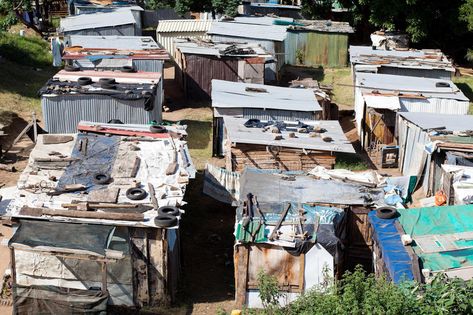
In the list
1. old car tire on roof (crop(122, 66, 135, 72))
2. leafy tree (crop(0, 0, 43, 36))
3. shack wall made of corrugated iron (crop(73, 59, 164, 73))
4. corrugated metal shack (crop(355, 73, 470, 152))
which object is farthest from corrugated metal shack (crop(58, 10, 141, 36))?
corrugated metal shack (crop(355, 73, 470, 152))

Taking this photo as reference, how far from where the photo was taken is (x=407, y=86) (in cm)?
3005

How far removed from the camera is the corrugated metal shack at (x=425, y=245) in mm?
15328

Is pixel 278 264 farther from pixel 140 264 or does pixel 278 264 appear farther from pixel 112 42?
pixel 112 42

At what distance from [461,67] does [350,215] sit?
90.3 ft

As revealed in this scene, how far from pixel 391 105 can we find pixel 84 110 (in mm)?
11771

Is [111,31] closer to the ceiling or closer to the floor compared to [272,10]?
closer to the floor

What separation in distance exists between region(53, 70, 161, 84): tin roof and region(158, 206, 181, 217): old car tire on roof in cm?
1185

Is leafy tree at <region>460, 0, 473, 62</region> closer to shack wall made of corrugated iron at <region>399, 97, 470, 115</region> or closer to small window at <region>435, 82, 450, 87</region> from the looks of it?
small window at <region>435, 82, 450, 87</region>

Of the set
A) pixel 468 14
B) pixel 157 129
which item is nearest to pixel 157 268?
pixel 157 129

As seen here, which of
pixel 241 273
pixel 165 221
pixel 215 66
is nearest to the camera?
pixel 165 221

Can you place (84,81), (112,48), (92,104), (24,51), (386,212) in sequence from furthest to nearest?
1. (24,51)
2. (112,48)
3. (84,81)
4. (92,104)
5. (386,212)

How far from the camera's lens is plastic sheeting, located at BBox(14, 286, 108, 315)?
15.6 metres

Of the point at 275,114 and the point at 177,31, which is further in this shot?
the point at 177,31

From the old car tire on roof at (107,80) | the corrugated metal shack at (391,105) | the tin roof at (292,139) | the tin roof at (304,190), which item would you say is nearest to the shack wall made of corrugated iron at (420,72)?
the corrugated metal shack at (391,105)
